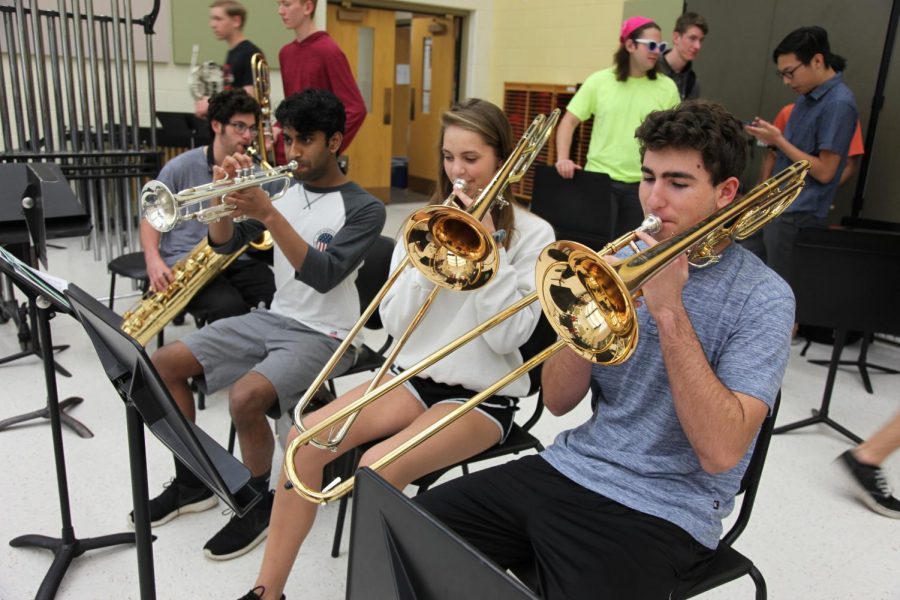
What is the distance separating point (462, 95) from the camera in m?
7.91

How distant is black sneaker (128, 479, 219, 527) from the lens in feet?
7.41

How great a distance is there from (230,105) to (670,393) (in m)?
2.26

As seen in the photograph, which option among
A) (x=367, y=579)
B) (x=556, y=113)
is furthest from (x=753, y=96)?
(x=367, y=579)

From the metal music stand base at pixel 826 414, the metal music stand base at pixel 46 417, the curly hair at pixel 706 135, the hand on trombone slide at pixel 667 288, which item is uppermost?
the curly hair at pixel 706 135

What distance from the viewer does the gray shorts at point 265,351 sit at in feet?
6.97

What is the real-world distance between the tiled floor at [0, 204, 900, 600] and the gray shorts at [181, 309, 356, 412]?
490 millimetres

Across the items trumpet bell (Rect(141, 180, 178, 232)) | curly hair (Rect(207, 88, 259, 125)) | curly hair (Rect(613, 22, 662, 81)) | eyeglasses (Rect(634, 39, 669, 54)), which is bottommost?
trumpet bell (Rect(141, 180, 178, 232))

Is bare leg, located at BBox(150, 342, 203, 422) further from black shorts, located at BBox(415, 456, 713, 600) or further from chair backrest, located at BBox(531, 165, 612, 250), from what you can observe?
chair backrest, located at BBox(531, 165, 612, 250)

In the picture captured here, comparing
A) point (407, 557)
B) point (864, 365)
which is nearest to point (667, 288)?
point (407, 557)

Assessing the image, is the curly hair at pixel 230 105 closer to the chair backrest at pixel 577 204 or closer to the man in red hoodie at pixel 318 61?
the man in red hoodie at pixel 318 61

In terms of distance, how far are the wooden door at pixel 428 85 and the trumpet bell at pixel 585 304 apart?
22.0 feet

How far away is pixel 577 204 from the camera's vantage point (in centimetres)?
404

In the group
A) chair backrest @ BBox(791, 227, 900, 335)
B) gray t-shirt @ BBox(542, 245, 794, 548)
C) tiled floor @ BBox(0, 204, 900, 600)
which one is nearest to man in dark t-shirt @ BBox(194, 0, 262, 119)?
tiled floor @ BBox(0, 204, 900, 600)

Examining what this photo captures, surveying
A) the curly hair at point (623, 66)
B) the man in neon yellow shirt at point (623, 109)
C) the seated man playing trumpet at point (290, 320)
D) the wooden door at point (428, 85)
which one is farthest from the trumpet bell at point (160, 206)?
the wooden door at point (428, 85)
